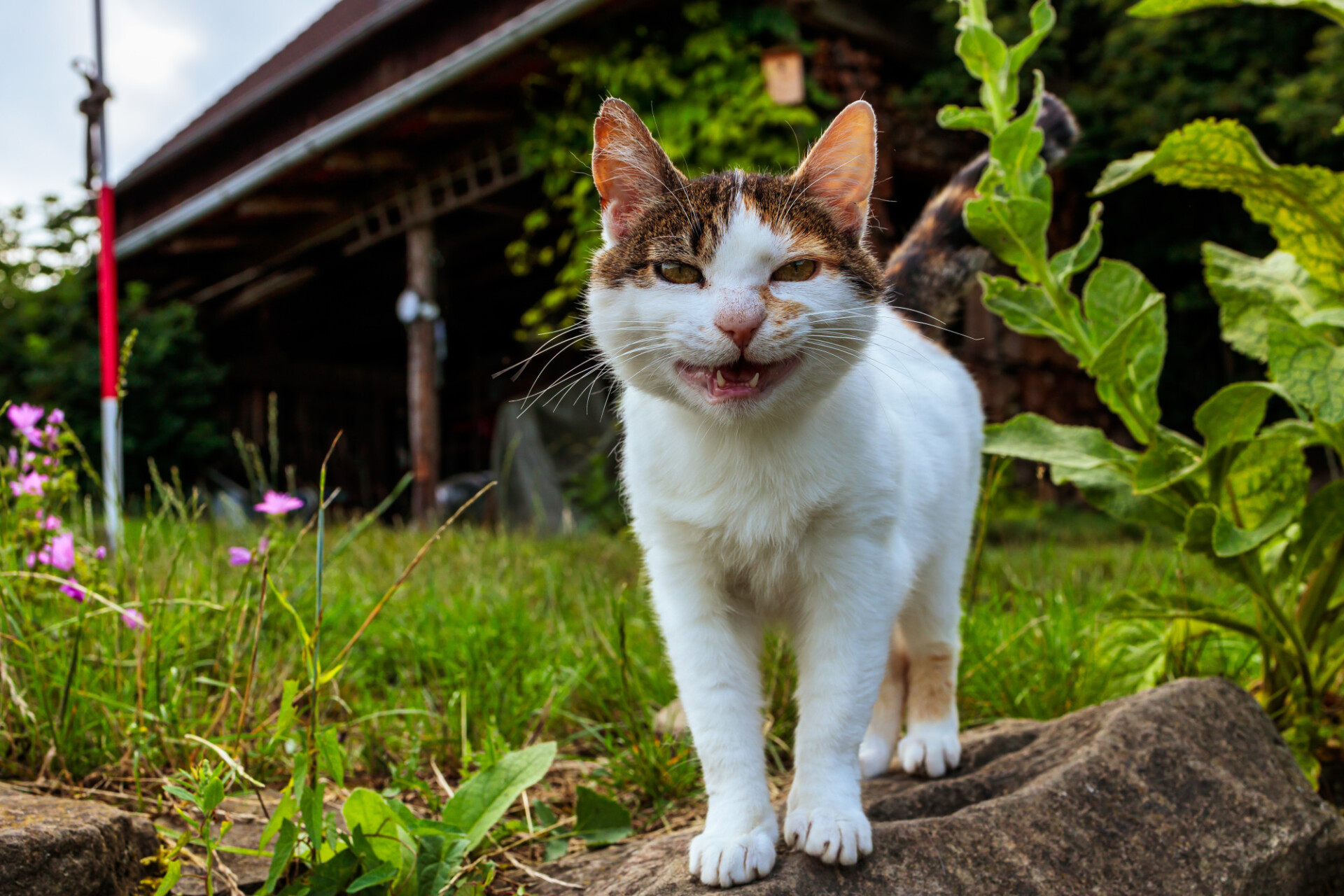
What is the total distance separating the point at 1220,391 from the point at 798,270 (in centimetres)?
96

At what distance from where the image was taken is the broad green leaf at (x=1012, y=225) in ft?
6.67

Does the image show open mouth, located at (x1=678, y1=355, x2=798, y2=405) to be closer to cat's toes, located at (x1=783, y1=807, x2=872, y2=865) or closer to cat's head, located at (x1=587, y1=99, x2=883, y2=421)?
cat's head, located at (x1=587, y1=99, x2=883, y2=421)

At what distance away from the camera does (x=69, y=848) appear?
1450 millimetres

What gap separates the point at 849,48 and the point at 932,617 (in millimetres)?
5137

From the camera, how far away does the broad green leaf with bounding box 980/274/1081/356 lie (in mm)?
2170

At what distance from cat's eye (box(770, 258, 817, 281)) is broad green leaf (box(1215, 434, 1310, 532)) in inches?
41.7

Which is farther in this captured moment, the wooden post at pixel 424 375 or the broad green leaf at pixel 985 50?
the wooden post at pixel 424 375

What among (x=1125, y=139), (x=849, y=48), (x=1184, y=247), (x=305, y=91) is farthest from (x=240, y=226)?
(x=1184, y=247)

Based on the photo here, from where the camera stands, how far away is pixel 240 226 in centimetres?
903

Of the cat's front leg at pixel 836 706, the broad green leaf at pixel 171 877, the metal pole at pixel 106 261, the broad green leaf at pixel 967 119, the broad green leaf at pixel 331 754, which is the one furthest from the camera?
the metal pole at pixel 106 261

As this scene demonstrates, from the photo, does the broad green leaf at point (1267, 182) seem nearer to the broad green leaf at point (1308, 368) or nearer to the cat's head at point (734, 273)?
the broad green leaf at point (1308, 368)

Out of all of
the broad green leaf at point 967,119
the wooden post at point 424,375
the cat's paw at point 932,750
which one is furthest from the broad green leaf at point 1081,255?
the wooden post at point 424,375

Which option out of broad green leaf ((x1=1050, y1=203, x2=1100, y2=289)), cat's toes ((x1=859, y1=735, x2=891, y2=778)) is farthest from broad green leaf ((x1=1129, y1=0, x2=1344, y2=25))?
cat's toes ((x1=859, y1=735, x2=891, y2=778))

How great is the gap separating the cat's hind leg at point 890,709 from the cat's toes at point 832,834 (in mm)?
630
